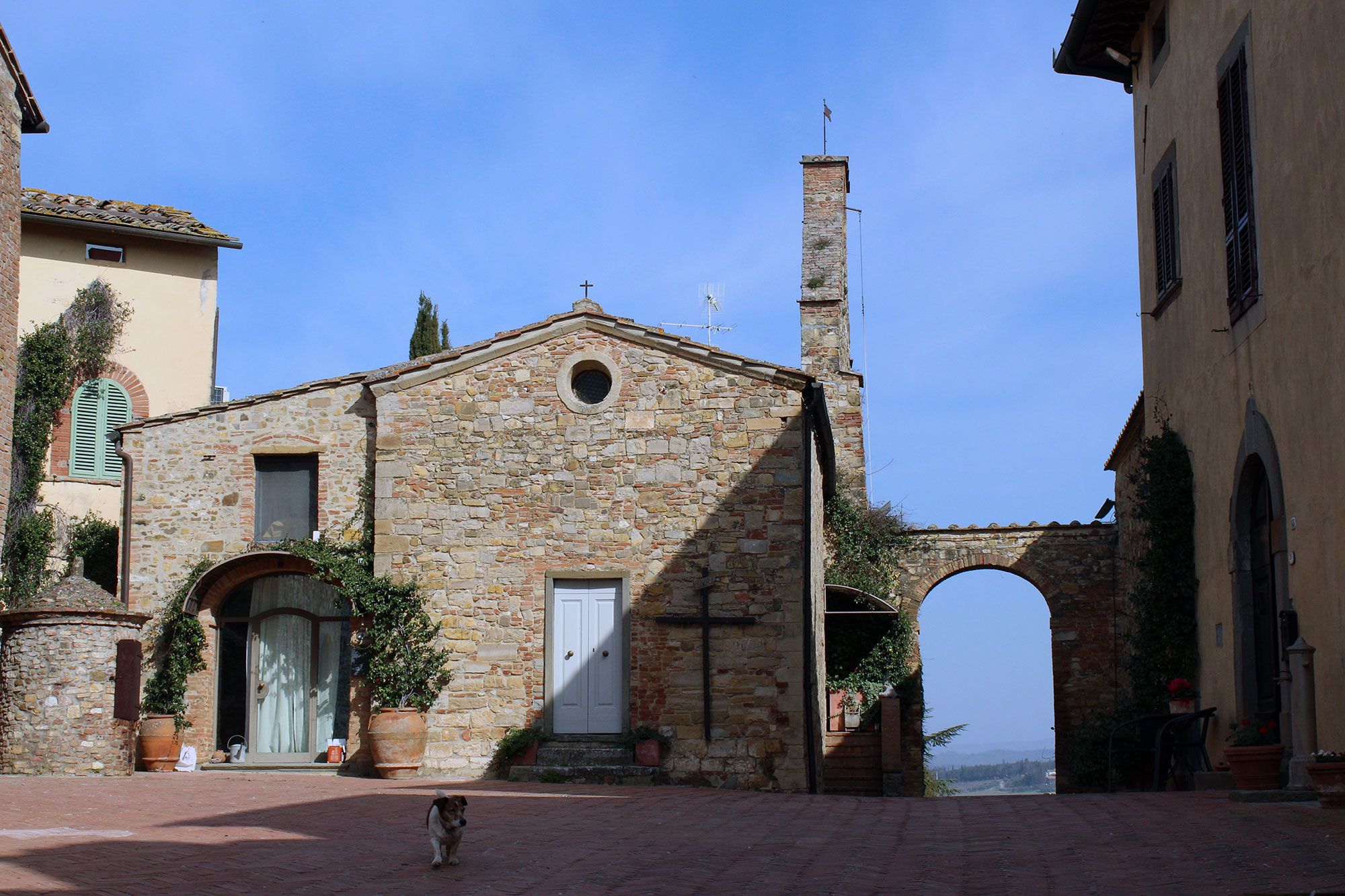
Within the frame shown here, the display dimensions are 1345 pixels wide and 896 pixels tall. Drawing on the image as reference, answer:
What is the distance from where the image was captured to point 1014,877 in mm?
6574

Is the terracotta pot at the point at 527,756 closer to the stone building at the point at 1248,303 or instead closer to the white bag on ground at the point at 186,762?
the white bag on ground at the point at 186,762

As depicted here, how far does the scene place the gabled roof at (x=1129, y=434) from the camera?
51.0 ft

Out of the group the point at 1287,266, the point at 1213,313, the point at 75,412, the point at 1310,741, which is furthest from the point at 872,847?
the point at 75,412

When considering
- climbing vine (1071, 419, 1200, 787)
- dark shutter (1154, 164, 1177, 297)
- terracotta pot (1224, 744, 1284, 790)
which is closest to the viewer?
terracotta pot (1224, 744, 1284, 790)

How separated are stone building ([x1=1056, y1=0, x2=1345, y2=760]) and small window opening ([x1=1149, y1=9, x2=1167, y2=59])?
0.11 feet

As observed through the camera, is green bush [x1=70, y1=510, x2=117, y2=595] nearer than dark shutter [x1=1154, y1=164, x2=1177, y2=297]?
No

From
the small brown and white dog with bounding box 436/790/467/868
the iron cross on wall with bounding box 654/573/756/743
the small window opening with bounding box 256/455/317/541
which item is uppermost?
the small window opening with bounding box 256/455/317/541

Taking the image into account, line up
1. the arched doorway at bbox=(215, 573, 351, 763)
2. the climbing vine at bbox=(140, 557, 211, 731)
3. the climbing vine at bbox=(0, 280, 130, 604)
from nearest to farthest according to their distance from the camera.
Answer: the climbing vine at bbox=(140, 557, 211, 731) → the arched doorway at bbox=(215, 573, 351, 763) → the climbing vine at bbox=(0, 280, 130, 604)

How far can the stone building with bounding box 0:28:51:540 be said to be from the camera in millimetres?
15203


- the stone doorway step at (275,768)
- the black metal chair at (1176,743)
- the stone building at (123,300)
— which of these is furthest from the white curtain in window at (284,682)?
the black metal chair at (1176,743)

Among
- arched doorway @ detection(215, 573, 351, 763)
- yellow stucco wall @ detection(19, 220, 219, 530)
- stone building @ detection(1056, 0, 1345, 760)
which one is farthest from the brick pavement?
yellow stucco wall @ detection(19, 220, 219, 530)

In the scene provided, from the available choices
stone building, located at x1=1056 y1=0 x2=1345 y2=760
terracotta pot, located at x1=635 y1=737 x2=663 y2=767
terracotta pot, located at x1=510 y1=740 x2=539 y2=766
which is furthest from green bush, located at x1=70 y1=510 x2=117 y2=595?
stone building, located at x1=1056 y1=0 x2=1345 y2=760

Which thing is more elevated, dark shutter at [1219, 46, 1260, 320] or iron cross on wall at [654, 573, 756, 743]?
dark shutter at [1219, 46, 1260, 320]

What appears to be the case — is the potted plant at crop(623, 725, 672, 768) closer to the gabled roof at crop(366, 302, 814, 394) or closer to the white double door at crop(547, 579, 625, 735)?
the white double door at crop(547, 579, 625, 735)
